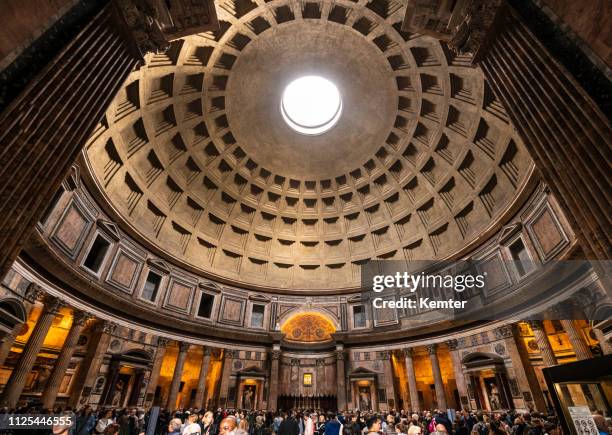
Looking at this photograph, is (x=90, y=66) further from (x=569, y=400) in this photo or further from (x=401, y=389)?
(x=401, y=389)

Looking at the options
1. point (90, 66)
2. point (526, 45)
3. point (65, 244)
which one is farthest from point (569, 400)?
point (65, 244)

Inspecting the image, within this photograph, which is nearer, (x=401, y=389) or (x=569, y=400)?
(x=569, y=400)

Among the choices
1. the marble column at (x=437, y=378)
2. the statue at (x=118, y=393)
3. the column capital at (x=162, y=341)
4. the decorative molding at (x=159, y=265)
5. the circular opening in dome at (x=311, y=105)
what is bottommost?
the statue at (x=118, y=393)

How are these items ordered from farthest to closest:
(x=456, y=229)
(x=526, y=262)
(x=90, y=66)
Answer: (x=456, y=229) → (x=526, y=262) → (x=90, y=66)

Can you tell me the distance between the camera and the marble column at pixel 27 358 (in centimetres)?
1203

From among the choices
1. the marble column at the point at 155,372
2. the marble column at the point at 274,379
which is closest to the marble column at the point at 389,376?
the marble column at the point at 274,379

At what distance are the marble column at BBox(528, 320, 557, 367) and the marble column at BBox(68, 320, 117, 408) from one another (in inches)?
921

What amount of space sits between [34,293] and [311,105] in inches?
955

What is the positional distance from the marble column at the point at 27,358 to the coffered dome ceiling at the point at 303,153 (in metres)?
6.34

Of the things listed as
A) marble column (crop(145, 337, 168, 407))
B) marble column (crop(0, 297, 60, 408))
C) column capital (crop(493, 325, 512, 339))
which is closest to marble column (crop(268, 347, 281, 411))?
marble column (crop(145, 337, 168, 407))

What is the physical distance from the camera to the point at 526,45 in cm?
697

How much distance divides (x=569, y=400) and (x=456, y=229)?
15.9 metres

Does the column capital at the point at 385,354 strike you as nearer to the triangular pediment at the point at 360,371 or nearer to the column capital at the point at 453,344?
the triangular pediment at the point at 360,371

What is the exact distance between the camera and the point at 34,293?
1323 centimetres
